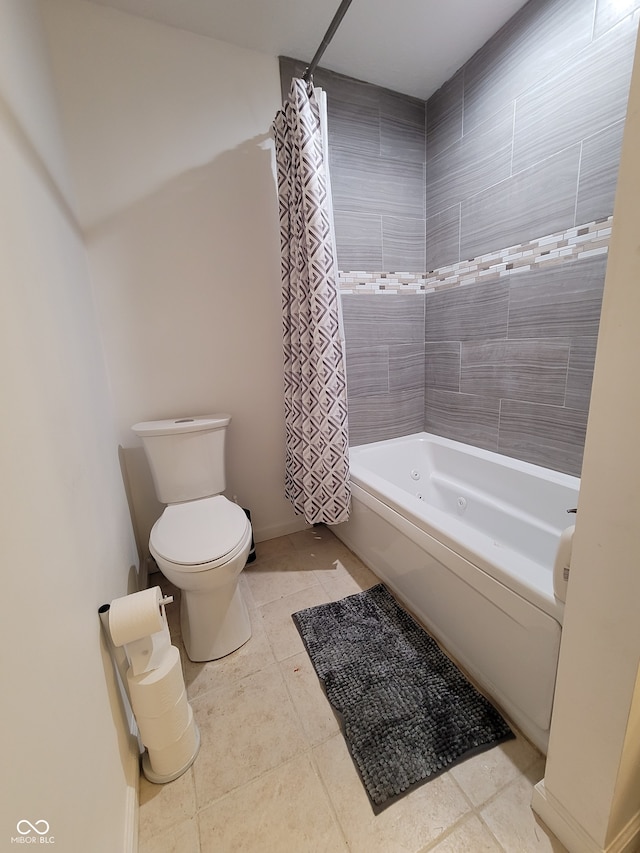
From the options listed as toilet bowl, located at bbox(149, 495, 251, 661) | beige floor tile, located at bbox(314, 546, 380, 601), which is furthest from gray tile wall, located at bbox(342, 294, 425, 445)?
toilet bowl, located at bbox(149, 495, 251, 661)

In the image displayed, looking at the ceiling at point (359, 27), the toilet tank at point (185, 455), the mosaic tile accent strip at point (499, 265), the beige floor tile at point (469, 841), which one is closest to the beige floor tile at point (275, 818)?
the beige floor tile at point (469, 841)

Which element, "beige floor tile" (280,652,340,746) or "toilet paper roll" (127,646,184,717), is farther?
"beige floor tile" (280,652,340,746)

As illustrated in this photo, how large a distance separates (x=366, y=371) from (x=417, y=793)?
1.78 m

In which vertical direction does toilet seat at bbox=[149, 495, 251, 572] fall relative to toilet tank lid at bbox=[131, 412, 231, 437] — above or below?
below

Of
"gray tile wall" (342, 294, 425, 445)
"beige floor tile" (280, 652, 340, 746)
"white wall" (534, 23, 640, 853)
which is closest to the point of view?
"white wall" (534, 23, 640, 853)

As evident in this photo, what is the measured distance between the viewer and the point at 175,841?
0.86m

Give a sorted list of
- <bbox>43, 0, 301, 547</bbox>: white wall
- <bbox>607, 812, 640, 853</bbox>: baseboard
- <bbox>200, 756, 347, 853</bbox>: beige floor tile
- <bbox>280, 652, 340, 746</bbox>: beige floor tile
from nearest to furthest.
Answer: <bbox>607, 812, 640, 853</bbox>: baseboard, <bbox>200, 756, 347, 853</bbox>: beige floor tile, <bbox>280, 652, 340, 746</bbox>: beige floor tile, <bbox>43, 0, 301, 547</bbox>: white wall

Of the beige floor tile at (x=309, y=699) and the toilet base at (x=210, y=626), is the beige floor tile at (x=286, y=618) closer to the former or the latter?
the beige floor tile at (x=309, y=699)

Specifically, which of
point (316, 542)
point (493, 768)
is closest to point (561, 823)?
point (493, 768)

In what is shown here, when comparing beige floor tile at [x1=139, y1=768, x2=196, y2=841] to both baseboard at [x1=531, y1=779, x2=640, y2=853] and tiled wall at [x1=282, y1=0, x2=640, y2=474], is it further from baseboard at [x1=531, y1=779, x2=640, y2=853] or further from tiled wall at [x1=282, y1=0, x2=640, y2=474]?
tiled wall at [x1=282, y1=0, x2=640, y2=474]

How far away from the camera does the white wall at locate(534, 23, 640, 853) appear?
1.78 ft

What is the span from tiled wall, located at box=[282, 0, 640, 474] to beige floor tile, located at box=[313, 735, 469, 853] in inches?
51.3

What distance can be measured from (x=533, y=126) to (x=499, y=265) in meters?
0.55

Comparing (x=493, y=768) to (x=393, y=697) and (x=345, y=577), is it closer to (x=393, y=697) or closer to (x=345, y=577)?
(x=393, y=697)
